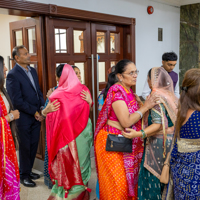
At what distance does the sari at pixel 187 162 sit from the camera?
4.37 ft

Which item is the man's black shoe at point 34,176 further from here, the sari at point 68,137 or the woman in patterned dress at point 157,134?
the woman in patterned dress at point 157,134

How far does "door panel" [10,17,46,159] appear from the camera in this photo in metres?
2.87

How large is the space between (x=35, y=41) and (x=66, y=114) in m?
1.30

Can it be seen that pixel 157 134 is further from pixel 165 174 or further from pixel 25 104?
pixel 25 104

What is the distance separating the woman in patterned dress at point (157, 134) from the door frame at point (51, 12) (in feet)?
5.35

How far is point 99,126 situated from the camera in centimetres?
192

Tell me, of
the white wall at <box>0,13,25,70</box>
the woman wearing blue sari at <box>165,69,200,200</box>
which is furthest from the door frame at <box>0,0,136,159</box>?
the woman wearing blue sari at <box>165,69,200,200</box>

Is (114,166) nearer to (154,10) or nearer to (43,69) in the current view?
(43,69)

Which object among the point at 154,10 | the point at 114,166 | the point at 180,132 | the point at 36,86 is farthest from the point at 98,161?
the point at 154,10

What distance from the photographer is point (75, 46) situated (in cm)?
328

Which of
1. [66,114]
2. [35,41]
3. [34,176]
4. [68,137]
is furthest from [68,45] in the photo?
[34,176]

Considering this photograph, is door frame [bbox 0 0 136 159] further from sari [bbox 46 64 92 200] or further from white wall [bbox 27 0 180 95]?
sari [bbox 46 64 92 200]

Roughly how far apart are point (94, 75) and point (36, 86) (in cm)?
94

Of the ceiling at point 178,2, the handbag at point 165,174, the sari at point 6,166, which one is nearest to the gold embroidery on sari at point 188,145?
the handbag at point 165,174
